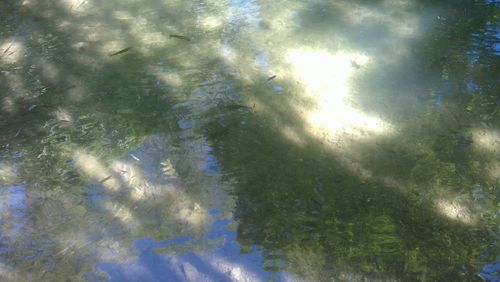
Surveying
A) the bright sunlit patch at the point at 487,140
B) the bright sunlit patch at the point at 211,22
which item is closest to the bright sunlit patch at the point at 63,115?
the bright sunlit patch at the point at 211,22

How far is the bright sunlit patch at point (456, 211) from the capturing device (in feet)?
5.73

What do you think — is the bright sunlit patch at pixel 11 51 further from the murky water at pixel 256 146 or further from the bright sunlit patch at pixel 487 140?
the bright sunlit patch at pixel 487 140

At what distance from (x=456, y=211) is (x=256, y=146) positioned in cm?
92

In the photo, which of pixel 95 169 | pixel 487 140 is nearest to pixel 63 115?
pixel 95 169

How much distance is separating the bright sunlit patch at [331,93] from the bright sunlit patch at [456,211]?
478 mm

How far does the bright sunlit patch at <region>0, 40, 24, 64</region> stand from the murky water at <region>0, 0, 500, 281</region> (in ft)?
0.05

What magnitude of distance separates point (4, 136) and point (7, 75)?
653mm

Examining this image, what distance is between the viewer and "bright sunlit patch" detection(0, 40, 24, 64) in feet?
9.68

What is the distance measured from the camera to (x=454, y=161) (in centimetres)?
198

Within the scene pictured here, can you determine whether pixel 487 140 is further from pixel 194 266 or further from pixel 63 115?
pixel 63 115

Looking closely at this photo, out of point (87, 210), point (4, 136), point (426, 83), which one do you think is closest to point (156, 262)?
point (87, 210)

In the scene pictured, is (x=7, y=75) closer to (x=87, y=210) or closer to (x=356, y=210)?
(x=87, y=210)

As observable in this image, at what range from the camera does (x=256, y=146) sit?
6.98 ft

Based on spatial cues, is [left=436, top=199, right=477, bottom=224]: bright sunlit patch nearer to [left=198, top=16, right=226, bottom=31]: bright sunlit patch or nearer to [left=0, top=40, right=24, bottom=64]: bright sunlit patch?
[left=198, top=16, right=226, bottom=31]: bright sunlit patch
